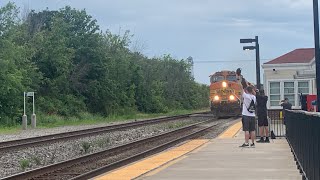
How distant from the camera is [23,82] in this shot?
43.1m

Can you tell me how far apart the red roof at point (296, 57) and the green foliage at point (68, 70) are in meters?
17.8

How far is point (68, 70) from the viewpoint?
169ft

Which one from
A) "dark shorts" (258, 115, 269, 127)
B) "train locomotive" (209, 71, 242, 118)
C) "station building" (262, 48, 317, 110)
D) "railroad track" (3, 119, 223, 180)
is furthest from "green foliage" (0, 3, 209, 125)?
"dark shorts" (258, 115, 269, 127)

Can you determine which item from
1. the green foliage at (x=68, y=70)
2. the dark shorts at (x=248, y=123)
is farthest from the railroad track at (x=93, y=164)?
the green foliage at (x=68, y=70)

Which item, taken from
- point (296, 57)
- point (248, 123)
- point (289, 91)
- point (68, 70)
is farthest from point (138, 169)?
point (68, 70)

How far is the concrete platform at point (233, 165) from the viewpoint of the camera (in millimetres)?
10773

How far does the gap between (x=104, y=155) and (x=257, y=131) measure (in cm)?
617

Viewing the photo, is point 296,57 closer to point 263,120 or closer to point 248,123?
point 263,120

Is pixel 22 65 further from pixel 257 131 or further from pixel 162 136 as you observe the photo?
pixel 257 131

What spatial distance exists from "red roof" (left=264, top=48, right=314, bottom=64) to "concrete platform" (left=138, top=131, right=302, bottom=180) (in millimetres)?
17835

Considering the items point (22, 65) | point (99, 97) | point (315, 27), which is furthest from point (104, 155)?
point (99, 97)

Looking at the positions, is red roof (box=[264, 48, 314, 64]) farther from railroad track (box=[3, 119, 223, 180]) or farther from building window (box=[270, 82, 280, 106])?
railroad track (box=[3, 119, 223, 180])

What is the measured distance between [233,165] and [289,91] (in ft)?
67.3

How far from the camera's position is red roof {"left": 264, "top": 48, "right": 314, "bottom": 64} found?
34031mm
